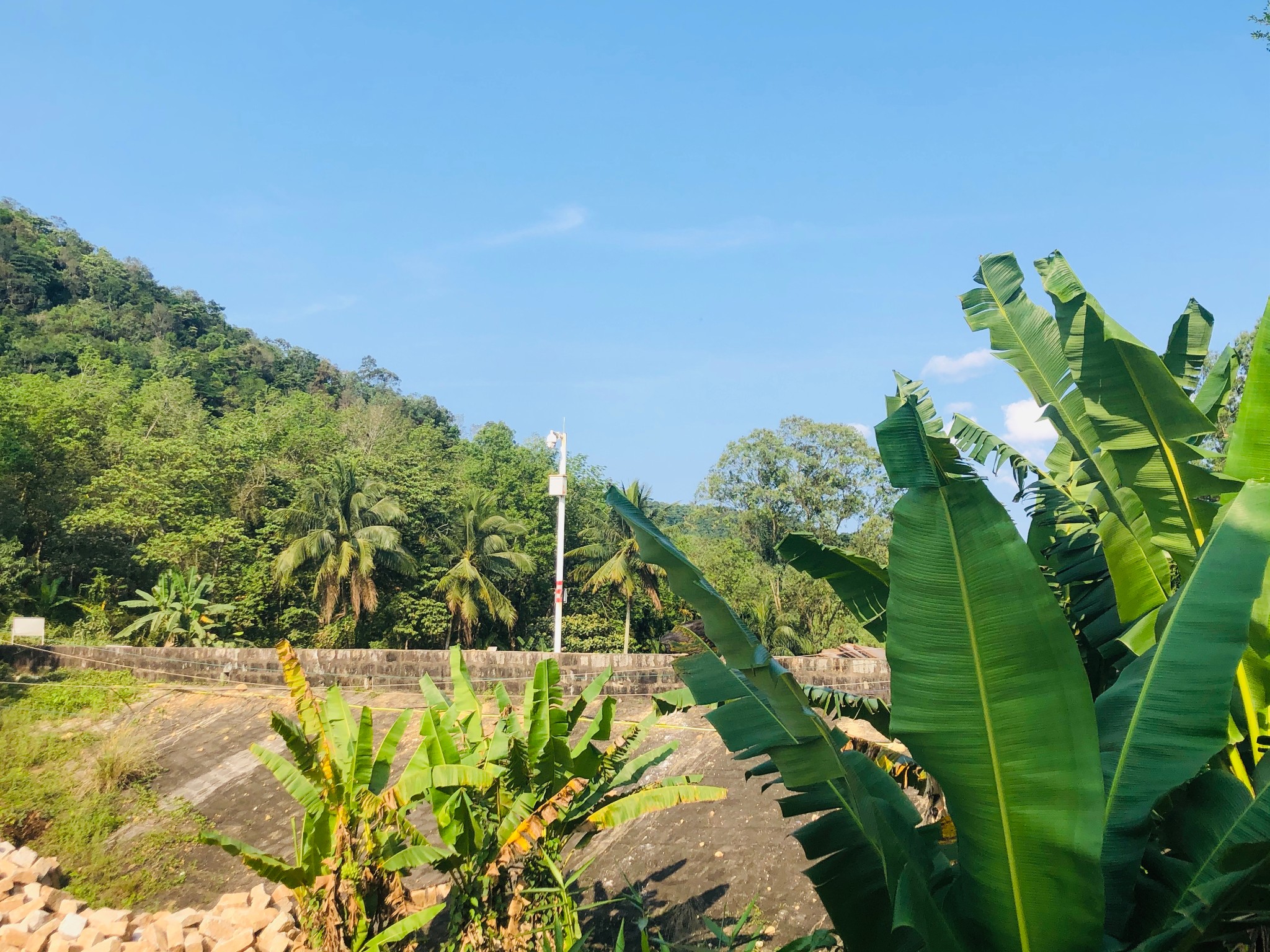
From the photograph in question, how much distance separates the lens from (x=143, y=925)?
24.4 feet

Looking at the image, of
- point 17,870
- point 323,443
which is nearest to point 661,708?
point 17,870

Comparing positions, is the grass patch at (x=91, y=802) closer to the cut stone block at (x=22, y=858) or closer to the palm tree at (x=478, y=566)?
the cut stone block at (x=22, y=858)

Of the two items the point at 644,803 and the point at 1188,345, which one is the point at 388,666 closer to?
the point at 644,803

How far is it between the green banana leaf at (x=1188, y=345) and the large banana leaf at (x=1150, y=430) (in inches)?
18.0

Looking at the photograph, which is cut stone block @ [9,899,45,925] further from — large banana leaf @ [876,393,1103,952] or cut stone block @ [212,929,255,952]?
large banana leaf @ [876,393,1103,952]

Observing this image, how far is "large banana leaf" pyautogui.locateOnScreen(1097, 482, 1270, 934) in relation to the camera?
180 cm

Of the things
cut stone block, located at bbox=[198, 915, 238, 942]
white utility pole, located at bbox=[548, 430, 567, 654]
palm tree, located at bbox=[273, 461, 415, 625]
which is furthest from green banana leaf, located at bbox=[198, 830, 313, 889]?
palm tree, located at bbox=[273, 461, 415, 625]

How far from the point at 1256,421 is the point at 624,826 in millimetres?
5893

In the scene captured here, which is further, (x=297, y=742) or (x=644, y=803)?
(x=644, y=803)

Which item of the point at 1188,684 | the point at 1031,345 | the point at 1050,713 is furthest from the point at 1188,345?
the point at 1050,713

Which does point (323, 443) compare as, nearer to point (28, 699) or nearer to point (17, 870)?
point (28, 699)

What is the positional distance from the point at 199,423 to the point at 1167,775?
31.6 meters

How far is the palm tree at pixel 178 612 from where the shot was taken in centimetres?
2156

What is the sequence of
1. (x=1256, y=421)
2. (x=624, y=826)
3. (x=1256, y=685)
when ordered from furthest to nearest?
(x=624, y=826) < (x=1256, y=685) < (x=1256, y=421)
